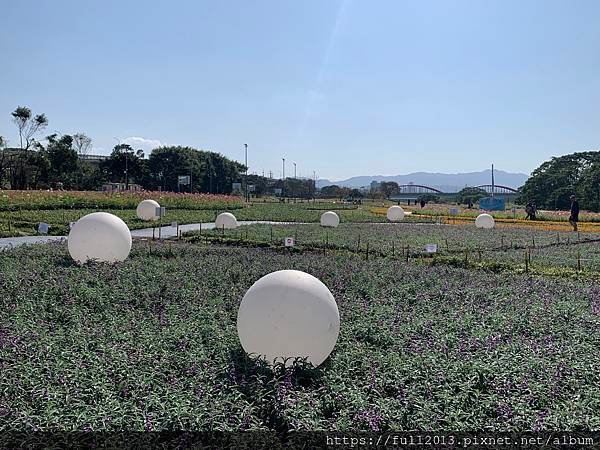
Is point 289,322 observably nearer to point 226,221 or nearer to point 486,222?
point 226,221

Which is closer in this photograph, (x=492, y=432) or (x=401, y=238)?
(x=492, y=432)

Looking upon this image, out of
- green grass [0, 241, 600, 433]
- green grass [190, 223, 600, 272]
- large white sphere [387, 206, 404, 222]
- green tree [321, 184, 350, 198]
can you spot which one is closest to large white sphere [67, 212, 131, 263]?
green grass [0, 241, 600, 433]

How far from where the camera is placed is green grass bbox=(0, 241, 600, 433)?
5062mm

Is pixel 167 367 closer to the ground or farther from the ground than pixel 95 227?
closer to the ground

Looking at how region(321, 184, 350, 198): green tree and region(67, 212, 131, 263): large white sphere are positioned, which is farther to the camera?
region(321, 184, 350, 198): green tree

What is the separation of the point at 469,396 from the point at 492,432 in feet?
2.69

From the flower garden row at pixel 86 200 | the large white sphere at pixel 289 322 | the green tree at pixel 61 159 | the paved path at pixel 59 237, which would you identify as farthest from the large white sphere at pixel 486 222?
the green tree at pixel 61 159

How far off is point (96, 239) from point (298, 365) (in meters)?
9.83

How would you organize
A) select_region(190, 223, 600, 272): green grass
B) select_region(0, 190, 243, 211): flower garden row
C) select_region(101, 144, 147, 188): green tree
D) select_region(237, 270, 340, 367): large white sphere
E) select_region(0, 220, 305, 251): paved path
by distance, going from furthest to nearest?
select_region(101, 144, 147, 188): green tree < select_region(0, 190, 243, 211): flower garden row < select_region(0, 220, 305, 251): paved path < select_region(190, 223, 600, 272): green grass < select_region(237, 270, 340, 367): large white sphere

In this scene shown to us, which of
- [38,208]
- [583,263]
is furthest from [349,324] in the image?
[38,208]

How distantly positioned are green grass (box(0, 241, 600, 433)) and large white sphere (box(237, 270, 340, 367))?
0.28 metres

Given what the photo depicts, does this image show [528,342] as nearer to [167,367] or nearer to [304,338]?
[304,338]

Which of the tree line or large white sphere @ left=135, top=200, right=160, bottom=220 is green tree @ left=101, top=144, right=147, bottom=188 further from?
large white sphere @ left=135, top=200, right=160, bottom=220

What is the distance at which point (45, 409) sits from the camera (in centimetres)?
511
